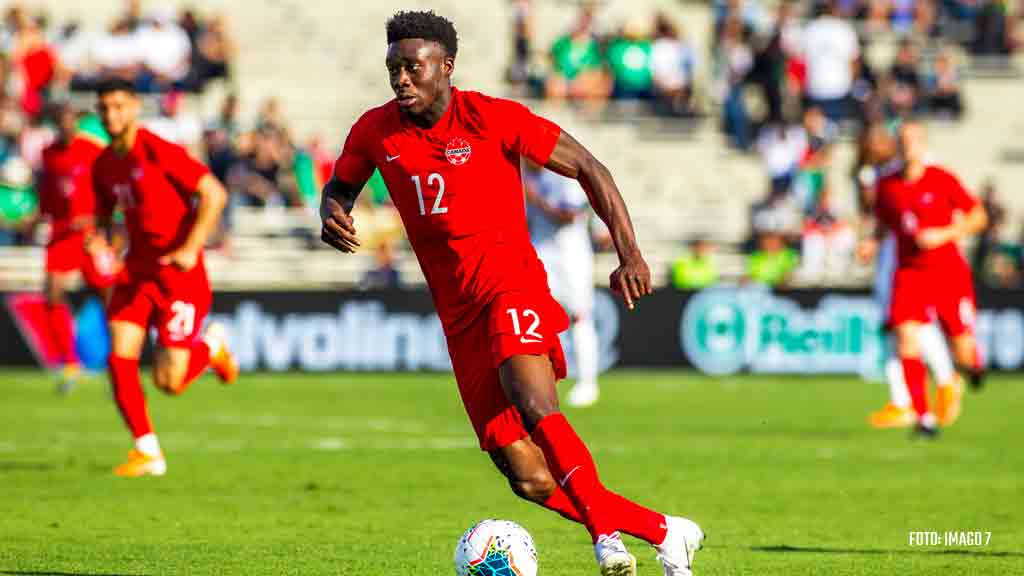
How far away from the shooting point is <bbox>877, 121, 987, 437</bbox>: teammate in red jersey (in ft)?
54.5

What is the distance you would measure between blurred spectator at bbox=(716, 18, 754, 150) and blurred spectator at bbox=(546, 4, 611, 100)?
6.17 ft

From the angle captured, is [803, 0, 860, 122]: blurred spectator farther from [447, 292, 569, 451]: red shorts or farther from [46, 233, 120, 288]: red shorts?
[447, 292, 569, 451]: red shorts

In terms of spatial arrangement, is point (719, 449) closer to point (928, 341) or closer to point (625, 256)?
point (928, 341)

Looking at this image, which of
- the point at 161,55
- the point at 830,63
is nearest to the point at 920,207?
the point at 830,63

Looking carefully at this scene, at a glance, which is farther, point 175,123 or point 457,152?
point 175,123

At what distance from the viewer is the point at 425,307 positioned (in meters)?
24.2

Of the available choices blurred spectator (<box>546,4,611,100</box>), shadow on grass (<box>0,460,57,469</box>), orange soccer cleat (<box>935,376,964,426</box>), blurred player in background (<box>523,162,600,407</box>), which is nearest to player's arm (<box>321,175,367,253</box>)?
shadow on grass (<box>0,460,57,469</box>)

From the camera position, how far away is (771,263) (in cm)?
2709

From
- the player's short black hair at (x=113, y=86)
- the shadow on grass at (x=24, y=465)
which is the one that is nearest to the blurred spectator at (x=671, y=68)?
the shadow on grass at (x=24, y=465)

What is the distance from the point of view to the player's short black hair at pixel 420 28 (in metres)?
8.39

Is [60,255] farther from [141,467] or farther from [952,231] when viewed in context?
[952,231]

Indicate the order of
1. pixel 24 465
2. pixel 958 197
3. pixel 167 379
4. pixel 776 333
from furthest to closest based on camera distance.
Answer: pixel 776 333
pixel 958 197
pixel 24 465
pixel 167 379

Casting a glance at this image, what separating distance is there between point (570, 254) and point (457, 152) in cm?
1188

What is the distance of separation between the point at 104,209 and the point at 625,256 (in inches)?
237
